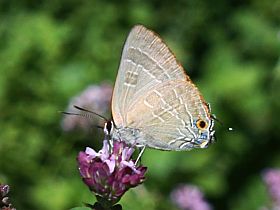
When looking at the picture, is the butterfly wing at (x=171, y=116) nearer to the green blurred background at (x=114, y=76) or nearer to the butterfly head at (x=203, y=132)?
the butterfly head at (x=203, y=132)

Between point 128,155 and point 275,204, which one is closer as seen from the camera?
point 128,155

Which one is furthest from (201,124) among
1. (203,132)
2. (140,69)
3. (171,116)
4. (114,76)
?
(114,76)

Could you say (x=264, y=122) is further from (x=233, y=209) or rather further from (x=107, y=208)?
(x=107, y=208)

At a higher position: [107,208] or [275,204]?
[275,204]

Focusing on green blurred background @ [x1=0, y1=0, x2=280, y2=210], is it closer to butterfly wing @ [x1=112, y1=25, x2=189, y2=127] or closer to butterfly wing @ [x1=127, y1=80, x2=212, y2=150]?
butterfly wing @ [x1=127, y1=80, x2=212, y2=150]

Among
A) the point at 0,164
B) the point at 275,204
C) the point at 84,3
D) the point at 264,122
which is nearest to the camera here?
the point at 275,204

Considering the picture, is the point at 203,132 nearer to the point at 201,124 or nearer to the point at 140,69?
the point at 201,124

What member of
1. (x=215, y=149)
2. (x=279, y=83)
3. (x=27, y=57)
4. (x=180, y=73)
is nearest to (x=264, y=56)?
(x=279, y=83)

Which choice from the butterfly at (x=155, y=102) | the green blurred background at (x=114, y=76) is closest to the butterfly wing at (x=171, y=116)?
the butterfly at (x=155, y=102)

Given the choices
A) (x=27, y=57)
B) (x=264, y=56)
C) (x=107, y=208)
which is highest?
(x=264, y=56)
